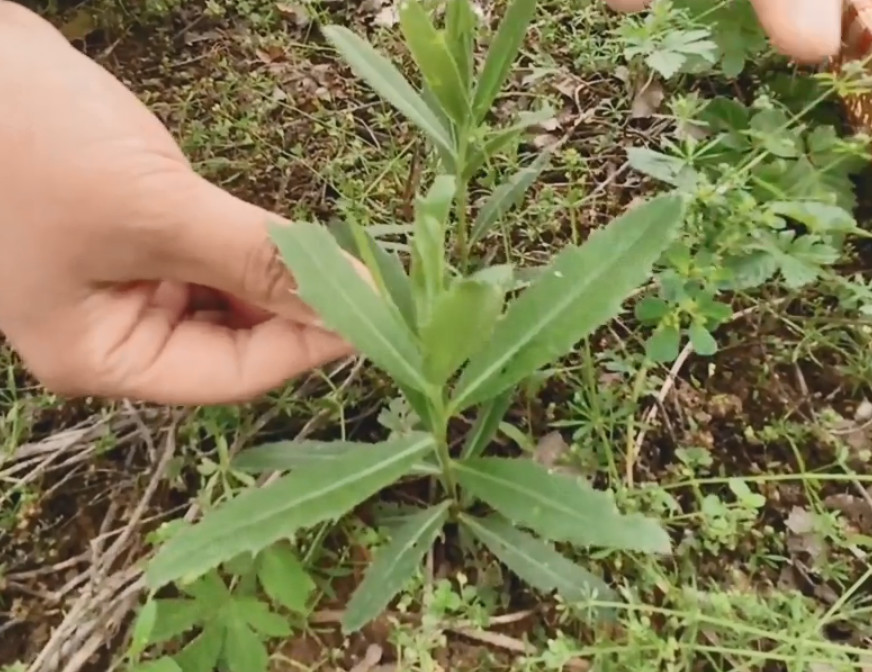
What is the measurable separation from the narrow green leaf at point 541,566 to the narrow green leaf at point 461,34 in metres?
0.34

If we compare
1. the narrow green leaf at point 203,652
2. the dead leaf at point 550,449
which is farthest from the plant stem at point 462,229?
the narrow green leaf at point 203,652

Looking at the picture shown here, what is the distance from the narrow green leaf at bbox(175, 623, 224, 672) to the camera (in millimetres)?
792

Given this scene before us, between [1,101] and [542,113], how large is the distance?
1.42ft

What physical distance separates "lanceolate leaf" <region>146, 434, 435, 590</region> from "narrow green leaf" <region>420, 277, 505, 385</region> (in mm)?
83

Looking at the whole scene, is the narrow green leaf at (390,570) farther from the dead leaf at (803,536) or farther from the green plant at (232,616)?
the dead leaf at (803,536)

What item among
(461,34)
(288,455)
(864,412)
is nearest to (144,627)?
(288,455)

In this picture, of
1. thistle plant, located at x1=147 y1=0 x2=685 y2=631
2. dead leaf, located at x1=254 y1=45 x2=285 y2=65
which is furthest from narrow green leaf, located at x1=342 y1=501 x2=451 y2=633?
dead leaf, located at x1=254 y1=45 x2=285 y2=65

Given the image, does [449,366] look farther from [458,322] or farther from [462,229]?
[462,229]

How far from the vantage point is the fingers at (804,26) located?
844 millimetres

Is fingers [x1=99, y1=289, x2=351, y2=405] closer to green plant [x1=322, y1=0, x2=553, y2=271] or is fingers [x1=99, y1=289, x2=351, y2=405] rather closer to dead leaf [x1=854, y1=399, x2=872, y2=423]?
green plant [x1=322, y1=0, x2=553, y2=271]

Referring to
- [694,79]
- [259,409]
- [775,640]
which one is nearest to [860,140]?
[694,79]

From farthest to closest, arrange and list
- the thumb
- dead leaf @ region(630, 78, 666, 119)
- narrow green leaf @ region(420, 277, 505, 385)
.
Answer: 1. dead leaf @ region(630, 78, 666, 119)
2. the thumb
3. narrow green leaf @ region(420, 277, 505, 385)

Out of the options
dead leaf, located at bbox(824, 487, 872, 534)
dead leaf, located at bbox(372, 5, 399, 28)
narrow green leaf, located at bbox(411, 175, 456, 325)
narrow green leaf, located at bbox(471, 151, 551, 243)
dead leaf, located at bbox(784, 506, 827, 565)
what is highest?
narrow green leaf, located at bbox(411, 175, 456, 325)

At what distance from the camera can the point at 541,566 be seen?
2.57 feet
